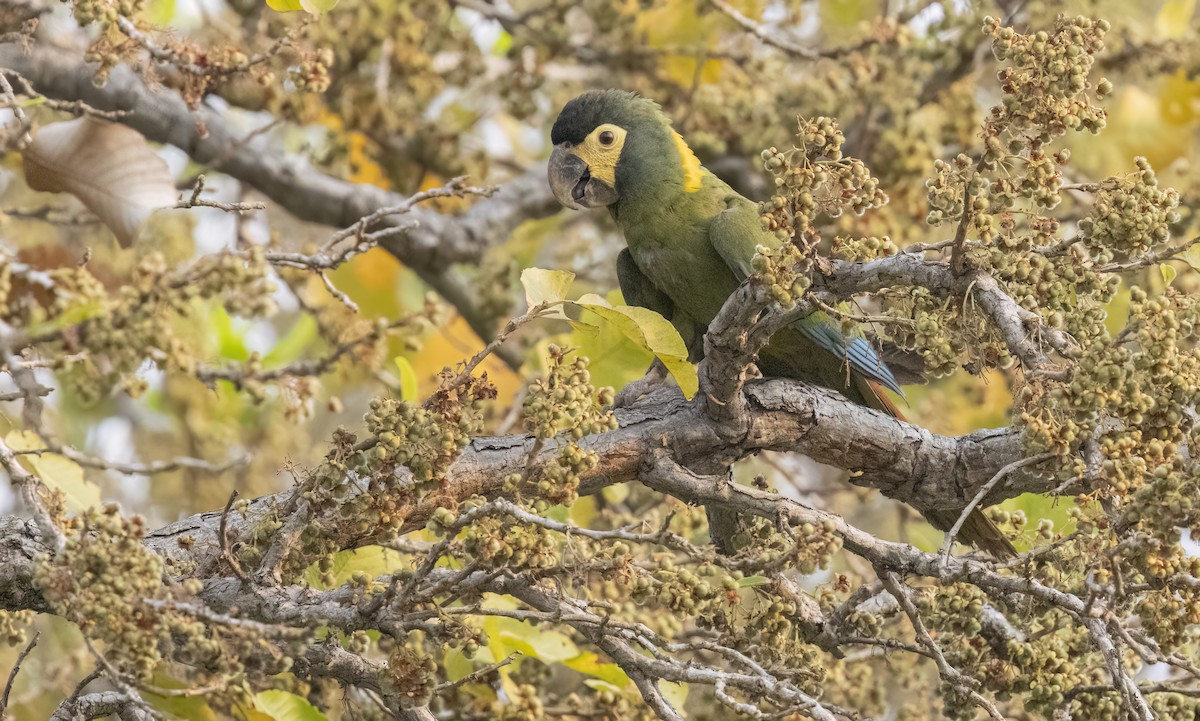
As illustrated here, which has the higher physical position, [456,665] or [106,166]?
[106,166]

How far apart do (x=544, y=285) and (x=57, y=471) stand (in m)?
1.22

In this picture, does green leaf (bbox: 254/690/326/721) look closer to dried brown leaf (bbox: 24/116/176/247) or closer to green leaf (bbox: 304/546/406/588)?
green leaf (bbox: 304/546/406/588)

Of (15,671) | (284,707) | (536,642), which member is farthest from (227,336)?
(15,671)

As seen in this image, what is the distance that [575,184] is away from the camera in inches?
163

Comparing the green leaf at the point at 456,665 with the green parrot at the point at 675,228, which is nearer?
the green leaf at the point at 456,665

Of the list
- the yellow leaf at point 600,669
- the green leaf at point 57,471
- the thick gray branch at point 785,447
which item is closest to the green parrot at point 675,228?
the thick gray branch at point 785,447

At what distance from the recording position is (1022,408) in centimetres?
212

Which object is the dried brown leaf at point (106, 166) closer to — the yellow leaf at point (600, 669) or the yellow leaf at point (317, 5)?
the yellow leaf at point (317, 5)

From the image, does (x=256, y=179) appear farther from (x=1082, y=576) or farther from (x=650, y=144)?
(x=1082, y=576)

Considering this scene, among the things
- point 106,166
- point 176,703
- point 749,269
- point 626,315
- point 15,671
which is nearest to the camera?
point 15,671

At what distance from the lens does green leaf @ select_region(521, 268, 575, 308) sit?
2.65 meters

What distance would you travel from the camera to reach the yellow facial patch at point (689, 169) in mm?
3986

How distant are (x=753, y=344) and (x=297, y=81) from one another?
139 centimetres

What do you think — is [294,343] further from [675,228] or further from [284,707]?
[284,707]
